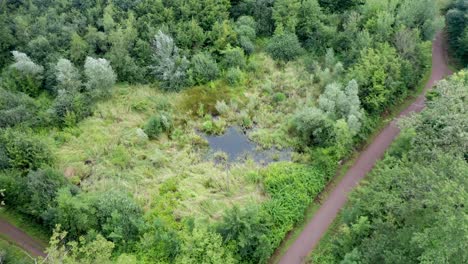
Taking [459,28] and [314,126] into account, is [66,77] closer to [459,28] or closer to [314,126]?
[314,126]

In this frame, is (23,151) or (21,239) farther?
(23,151)

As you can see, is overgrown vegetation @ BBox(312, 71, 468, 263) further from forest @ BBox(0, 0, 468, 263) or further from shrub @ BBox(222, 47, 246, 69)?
shrub @ BBox(222, 47, 246, 69)

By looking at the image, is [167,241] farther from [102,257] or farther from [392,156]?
[392,156]

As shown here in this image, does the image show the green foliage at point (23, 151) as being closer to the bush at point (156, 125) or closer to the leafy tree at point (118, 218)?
the leafy tree at point (118, 218)

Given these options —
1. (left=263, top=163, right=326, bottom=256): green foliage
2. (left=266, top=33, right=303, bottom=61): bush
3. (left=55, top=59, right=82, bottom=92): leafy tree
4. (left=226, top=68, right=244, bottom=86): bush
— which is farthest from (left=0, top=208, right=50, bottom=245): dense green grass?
(left=266, top=33, right=303, bottom=61): bush

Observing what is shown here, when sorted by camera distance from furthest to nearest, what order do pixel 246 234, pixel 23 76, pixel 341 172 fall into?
1. pixel 23 76
2. pixel 341 172
3. pixel 246 234

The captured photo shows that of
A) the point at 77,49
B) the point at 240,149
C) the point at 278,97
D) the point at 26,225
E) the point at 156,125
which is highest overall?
the point at 77,49

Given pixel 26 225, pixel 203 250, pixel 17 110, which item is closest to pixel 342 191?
pixel 203 250

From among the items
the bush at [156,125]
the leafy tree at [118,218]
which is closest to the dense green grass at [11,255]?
the leafy tree at [118,218]
